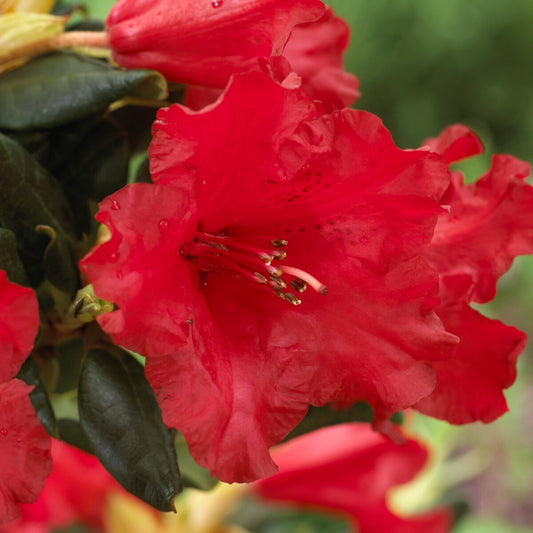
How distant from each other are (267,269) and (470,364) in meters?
0.14

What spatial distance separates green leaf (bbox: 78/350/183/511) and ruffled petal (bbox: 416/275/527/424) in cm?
15

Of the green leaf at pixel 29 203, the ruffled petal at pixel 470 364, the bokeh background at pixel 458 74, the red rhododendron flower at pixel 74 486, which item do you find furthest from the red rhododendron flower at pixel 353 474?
the bokeh background at pixel 458 74

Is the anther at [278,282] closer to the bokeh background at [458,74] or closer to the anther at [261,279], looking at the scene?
the anther at [261,279]

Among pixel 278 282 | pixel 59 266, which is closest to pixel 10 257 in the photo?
pixel 59 266

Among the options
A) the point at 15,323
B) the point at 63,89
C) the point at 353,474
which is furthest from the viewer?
the point at 353,474

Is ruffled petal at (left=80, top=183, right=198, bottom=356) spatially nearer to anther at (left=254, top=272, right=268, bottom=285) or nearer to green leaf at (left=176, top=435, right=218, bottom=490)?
A: anther at (left=254, top=272, right=268, bottom=285)

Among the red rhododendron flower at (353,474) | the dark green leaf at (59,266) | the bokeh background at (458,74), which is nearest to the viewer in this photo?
the dark green leaf at (59,266)

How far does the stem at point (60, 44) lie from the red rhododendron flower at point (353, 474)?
0.42 meters

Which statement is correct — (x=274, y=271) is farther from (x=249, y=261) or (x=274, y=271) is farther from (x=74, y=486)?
(x=74, y=486)

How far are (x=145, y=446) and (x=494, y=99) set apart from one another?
9.79 feet

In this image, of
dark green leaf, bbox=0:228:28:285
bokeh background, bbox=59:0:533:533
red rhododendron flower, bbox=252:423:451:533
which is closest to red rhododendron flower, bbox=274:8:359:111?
dark green leaf, bbox=0:228:28:285

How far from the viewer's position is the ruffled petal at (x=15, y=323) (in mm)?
344

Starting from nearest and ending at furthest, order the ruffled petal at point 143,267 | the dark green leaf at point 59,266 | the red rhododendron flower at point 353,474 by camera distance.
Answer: the ruffled petal at point 143,267, the dark green leaf at point 59,266, the red rhododendron flower at point 353,474

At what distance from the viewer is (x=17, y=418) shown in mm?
350
